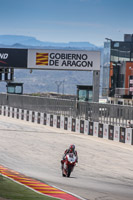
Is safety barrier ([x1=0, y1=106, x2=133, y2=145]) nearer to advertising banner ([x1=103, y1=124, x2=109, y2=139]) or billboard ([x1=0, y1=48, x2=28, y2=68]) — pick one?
advertising banner ([x1=103, y1=124, x2=109, y2=139])

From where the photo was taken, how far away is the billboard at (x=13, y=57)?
1463 inches

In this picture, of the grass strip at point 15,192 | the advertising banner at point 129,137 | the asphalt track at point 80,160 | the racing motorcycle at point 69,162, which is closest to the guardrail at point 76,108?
the advertising banner at point 129,137

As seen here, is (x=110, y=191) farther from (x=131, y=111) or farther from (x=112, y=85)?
(x=112, y=85)

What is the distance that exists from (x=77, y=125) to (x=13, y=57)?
341 inches

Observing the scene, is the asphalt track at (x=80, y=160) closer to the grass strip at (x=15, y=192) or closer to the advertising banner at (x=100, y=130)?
the advertising banner at (x=100, y=130)

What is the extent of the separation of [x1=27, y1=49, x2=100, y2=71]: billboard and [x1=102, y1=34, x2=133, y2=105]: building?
21.5 meters

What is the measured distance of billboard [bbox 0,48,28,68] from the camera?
3716 cm

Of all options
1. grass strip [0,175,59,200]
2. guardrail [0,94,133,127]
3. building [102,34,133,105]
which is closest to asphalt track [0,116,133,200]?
grass strip [0,175,59,200]

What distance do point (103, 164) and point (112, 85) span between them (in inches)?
2249

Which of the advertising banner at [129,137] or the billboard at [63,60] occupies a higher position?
the billboard at [63,60]

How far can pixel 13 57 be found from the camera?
123ft

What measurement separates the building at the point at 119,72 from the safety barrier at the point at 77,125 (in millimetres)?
18901

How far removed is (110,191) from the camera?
529 inches

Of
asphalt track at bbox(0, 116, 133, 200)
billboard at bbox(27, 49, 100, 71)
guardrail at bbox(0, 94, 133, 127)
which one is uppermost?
billboard at bbox(27, 49, 100, 71)
